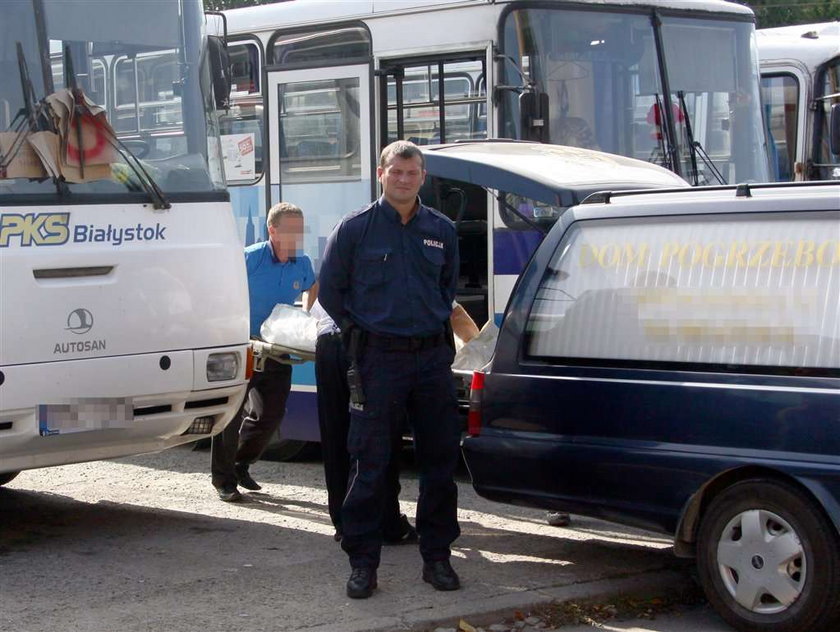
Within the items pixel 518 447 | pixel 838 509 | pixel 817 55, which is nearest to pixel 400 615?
pixel 518 447

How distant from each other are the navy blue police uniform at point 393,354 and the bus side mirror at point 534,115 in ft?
9.47

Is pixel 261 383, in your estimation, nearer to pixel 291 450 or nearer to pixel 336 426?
pixel 336 426

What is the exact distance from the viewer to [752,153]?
34.1 feet

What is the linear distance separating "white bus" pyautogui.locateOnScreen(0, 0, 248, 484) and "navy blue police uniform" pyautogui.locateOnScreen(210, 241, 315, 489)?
877mm

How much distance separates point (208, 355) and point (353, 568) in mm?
1550

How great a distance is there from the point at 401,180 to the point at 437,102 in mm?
3556

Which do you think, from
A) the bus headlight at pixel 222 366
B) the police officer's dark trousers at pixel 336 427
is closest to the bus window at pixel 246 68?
the bus headlight at pixel 222 366

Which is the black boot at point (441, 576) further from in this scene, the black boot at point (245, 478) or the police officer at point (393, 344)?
the black boot at point (245, 478)

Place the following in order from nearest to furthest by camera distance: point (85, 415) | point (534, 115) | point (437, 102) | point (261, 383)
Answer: point (85, 415) → point (261, 383) → point (534, 115) → point (437, 102)

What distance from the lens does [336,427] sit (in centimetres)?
707

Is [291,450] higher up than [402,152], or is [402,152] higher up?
[402,152]

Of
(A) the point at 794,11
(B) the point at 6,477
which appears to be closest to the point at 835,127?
(B) the point at 6,477

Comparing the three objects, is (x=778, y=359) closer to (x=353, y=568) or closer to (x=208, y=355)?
(x=353, y=568)

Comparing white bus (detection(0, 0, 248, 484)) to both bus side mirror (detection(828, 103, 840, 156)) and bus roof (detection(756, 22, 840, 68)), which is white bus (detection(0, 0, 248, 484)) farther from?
bus roof (detection(756, 22, 840, 68))
